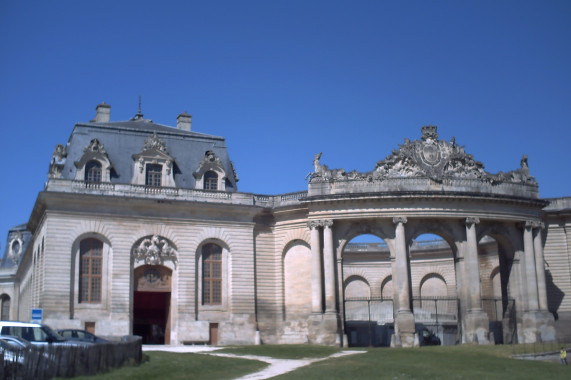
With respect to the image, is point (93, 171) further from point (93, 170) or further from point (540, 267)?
point (540, 267)

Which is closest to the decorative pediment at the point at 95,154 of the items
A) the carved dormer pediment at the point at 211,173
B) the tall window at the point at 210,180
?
the carved dormer pediment at the point at 211,173

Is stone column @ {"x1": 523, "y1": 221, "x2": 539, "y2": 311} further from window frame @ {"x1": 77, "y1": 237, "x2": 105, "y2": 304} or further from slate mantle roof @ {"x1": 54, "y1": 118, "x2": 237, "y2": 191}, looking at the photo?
window frame @ {"x1": 77, "y1": 237, "x2": 105, "y2": 304}

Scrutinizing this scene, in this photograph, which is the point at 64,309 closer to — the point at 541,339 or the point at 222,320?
the point at 222,320

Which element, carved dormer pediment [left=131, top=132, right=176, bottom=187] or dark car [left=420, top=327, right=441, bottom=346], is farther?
dark car [left=420, top=327, right=441, bottom=346]

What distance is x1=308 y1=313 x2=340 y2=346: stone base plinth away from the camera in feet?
146

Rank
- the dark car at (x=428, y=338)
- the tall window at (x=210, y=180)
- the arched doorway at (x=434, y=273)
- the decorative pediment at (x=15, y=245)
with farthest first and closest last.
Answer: the decorative pediment at (x=15, y=245), the arched doorway at (x=434, y=273), the dark car at (x=428, y=338), the tall window at (x=210, y=180)

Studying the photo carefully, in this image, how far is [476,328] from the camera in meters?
44.8

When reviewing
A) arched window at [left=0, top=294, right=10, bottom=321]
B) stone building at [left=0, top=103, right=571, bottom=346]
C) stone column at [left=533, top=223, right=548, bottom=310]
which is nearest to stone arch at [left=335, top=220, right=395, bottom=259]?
stone building at [left=0, top=103, right=571, bottom=346]

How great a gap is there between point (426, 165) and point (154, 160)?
17.9 metres

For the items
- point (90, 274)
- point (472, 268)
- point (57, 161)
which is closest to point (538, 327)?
point (472, 268)

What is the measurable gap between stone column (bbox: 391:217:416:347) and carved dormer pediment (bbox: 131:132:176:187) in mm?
15208

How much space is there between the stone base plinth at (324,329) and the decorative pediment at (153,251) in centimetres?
997

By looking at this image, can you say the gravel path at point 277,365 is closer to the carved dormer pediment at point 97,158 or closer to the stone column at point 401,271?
the stone column at point 401,271

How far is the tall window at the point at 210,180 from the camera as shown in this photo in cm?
4969
